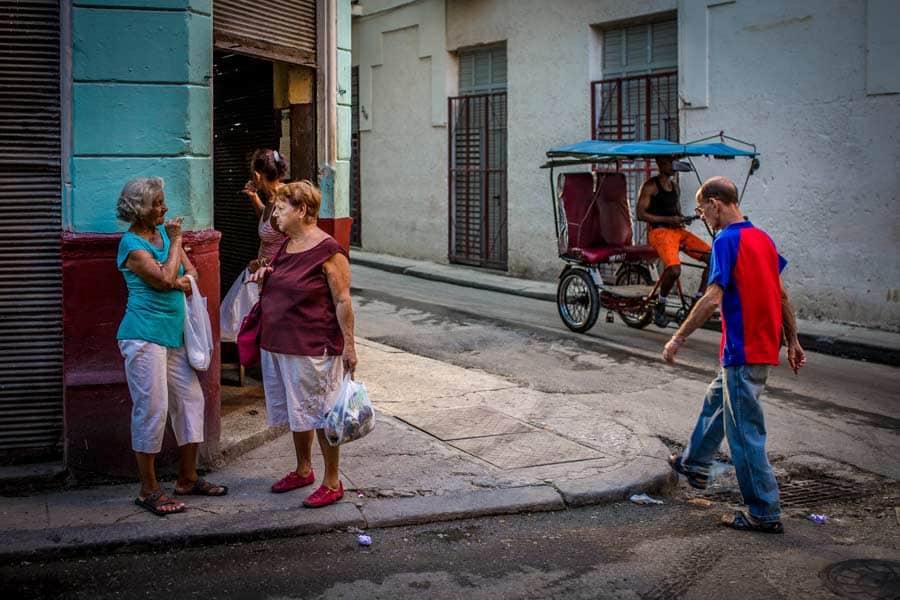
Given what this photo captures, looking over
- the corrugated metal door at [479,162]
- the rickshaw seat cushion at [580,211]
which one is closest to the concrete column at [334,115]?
the rickshaw seat cushion at [580,211]

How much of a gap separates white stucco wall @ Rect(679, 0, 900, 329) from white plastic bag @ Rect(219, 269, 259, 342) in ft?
24.2

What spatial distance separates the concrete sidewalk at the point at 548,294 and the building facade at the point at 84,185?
7223mm

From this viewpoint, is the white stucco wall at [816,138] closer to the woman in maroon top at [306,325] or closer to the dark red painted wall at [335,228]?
the dark red painted wall at [335,228]

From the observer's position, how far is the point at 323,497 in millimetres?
5742

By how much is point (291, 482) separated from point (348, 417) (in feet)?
2.12

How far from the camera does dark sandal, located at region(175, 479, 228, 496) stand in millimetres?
5906

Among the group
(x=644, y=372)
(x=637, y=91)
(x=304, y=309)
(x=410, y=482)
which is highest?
(x=637, y=91)

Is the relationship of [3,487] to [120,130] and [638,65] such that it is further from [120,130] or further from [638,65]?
[638,65]

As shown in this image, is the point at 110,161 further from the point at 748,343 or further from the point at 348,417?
the point at 748,343

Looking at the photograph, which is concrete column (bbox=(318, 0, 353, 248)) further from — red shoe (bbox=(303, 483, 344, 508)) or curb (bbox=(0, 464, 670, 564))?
curb (bbox=(0, 464, 670, 564))

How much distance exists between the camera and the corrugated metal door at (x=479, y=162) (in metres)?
17.8

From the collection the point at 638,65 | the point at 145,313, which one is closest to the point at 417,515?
the point at 145,313

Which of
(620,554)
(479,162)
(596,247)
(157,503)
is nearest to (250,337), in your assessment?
(157,503)

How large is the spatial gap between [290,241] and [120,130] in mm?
1176
